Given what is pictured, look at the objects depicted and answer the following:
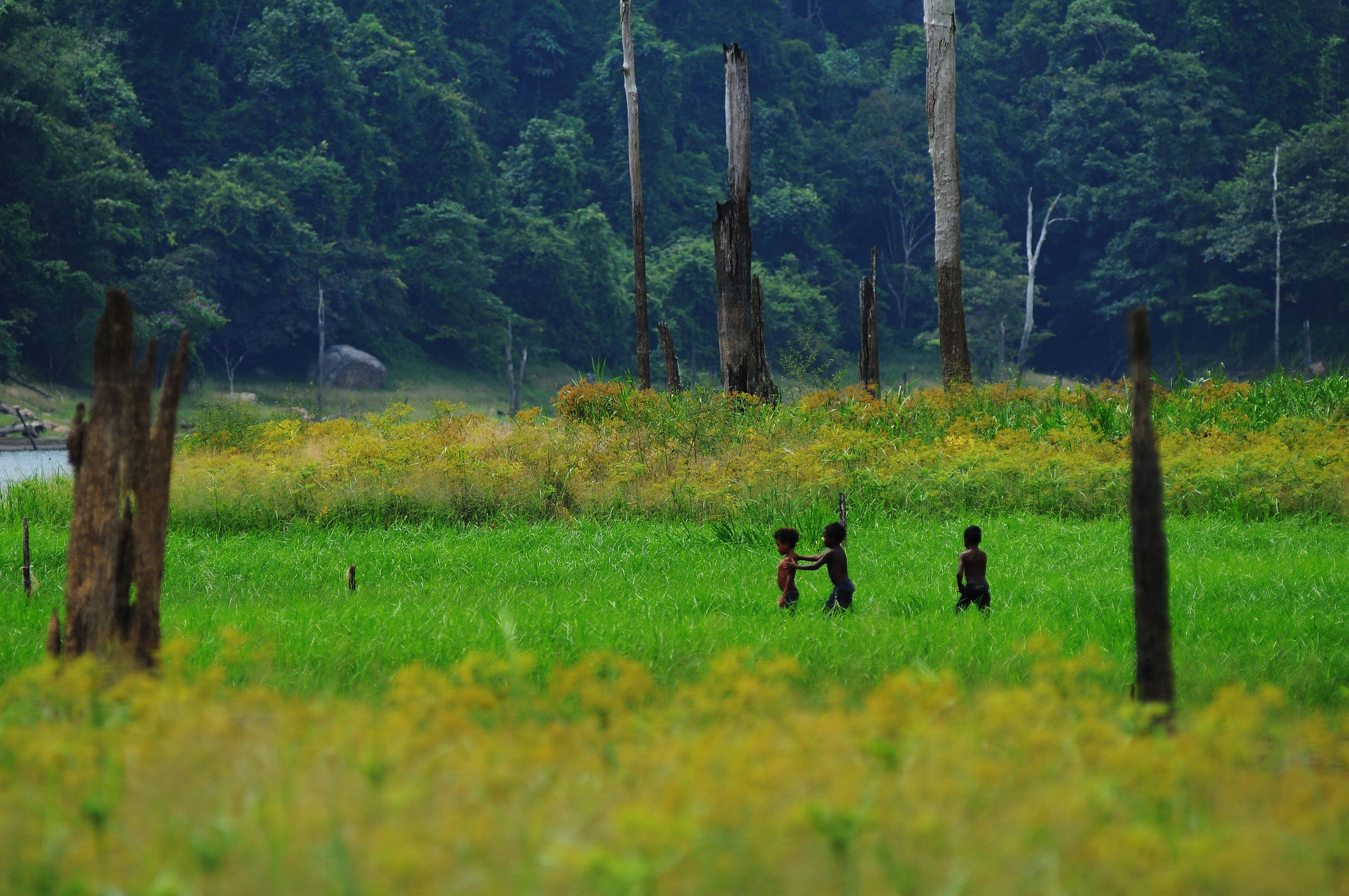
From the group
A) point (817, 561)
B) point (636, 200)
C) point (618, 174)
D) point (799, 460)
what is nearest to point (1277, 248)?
point (618, 174)

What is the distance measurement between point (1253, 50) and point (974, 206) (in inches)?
626

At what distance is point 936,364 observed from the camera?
6494cm

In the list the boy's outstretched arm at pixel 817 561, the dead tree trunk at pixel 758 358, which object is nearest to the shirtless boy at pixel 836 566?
the boy's outstretched arm at pixel 817 561

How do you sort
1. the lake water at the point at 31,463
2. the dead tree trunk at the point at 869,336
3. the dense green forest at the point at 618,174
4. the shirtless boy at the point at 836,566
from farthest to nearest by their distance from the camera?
the dense green forest at the point at 618,174 → the lake water at the point at 31,463 → the dead tree trunk at the point at 869,336 → the shirtless boy at the point at 836,566

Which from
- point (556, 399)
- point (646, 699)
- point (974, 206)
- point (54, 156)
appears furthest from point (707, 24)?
point (646, 699)

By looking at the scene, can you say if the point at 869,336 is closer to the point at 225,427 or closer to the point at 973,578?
the point at 225,427

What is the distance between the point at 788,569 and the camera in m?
6.93

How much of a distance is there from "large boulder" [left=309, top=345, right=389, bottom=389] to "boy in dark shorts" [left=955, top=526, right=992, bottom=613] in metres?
47.8

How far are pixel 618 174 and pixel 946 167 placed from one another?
4884cm

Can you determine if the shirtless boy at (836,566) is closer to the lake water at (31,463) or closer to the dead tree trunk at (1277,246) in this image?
the lake water at (31,463)

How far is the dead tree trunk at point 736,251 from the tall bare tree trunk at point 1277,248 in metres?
39.3

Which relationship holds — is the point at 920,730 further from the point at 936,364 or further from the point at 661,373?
the point at 936,364

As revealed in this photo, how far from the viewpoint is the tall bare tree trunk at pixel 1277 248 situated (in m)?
50.5

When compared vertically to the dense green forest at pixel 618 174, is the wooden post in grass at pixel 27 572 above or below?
below
